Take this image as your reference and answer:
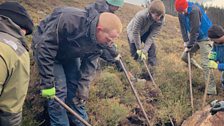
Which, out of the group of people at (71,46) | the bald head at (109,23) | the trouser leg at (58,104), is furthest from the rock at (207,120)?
the bald head at (109,23)

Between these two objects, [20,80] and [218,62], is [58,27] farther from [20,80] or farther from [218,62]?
[218,62]

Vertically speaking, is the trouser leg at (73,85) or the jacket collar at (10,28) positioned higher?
the jacket collar at (10,28)

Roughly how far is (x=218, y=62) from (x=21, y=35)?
4488 mm

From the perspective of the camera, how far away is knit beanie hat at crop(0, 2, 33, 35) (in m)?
2.78

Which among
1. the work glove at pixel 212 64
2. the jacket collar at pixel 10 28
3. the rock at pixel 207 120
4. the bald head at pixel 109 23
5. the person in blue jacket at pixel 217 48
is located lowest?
the rock at pixel 207 120

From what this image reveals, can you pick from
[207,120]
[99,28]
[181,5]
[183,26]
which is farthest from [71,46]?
[183,26]

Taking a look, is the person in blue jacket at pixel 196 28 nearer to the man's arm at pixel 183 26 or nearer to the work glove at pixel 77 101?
the man's arm at pixel 183 26

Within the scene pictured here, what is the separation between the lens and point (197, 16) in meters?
6.44

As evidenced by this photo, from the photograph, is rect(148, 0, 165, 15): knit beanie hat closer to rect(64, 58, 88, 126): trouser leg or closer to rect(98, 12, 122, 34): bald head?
rect(64, 58, 88, 126): trouser leg

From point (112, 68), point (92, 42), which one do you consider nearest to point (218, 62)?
point (112, 68)

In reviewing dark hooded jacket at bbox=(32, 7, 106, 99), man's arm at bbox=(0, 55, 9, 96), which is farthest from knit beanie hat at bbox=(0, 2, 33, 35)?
dark hooded jacket at bbox=(32, 7, 106, 99)

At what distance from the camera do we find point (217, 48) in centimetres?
609

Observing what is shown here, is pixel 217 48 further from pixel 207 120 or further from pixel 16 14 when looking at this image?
pixel 16 14

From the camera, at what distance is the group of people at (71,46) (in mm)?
2645
